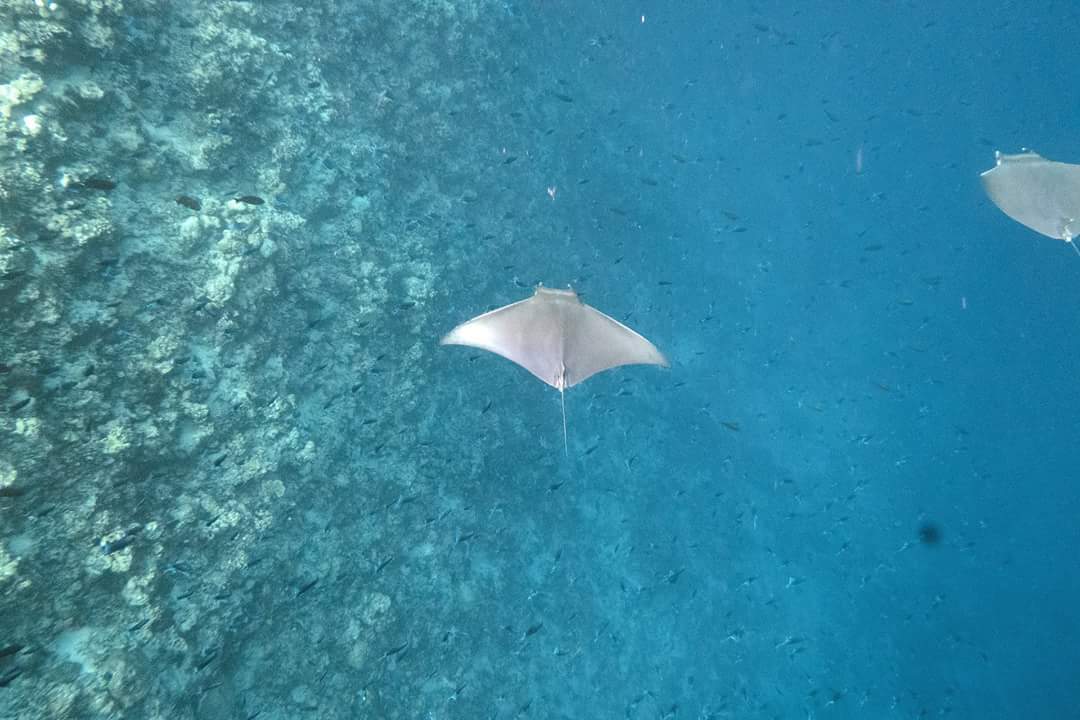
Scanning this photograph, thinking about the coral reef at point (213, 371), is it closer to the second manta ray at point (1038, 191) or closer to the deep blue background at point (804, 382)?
the deep blue background at point (804, 382)

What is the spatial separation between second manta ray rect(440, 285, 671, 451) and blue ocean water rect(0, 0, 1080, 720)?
2.64 metres

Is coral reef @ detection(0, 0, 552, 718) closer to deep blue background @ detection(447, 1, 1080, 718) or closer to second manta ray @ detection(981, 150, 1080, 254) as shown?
deep blue background @ detection(447, 1, 1080, 718)

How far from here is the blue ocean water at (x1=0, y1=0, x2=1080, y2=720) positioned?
5.50m

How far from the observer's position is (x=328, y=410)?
A: 7598mm

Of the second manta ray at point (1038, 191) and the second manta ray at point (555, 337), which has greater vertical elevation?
the second manta ray at point (1038, 191)

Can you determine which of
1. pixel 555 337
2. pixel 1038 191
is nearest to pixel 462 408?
pixel 555 337

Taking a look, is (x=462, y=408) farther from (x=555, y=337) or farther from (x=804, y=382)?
(x=804, y=382)

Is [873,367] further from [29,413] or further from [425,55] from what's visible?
[29,413]

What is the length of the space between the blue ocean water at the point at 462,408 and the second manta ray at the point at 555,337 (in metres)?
2.64

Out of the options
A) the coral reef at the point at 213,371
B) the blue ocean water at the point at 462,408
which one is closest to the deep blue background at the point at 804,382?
the blue ocean water at the point at 462,408

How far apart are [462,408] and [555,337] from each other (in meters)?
3.49

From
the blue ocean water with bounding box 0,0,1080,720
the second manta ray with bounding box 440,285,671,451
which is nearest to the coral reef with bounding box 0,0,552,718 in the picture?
the blue ocean water with bounding box 0,0,1080,720

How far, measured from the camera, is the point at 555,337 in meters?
6.45

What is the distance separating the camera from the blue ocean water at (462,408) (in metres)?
5.50
